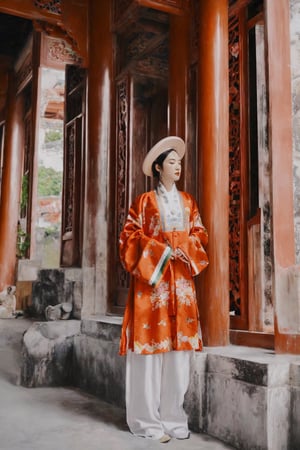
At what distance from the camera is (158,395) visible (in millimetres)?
3453

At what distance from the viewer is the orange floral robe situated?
11.1 ft

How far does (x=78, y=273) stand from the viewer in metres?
5.60

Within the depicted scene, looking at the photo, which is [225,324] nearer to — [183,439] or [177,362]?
[177,362]

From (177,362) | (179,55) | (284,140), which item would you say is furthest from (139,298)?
(179,55)

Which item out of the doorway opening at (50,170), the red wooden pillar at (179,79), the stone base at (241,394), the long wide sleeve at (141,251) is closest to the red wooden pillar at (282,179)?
the stone base at (241,394)

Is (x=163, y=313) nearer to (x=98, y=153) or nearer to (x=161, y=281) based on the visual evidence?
(x=161, y=281)

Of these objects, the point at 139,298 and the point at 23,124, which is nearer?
the point at 139,298

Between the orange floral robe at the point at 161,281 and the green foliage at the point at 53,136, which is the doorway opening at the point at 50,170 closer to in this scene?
the green foliage at the point at 53,136

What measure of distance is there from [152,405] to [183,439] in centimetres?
29

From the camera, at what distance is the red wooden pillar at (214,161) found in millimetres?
3727

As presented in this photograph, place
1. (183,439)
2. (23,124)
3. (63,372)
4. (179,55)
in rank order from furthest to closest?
(23,124), (63,372), (179,55), (183,439)

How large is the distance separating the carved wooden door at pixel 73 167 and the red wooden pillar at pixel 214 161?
97.8 inches

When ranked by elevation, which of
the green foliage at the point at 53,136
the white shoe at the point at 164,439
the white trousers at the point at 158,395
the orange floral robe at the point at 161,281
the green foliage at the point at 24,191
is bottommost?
the white shoe at the point at 164,439

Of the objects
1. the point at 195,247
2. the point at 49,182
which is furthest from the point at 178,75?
the point at 49,182
